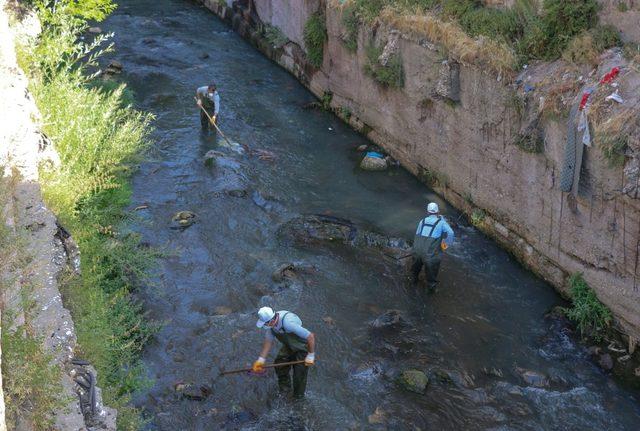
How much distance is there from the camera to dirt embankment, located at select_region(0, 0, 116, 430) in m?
6.85

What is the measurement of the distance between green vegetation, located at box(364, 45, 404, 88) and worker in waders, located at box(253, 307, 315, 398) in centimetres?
784

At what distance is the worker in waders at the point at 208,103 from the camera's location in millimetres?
16391

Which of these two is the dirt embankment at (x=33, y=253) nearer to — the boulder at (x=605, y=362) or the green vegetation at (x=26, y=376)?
the green vegetation at (x=26, y=376)

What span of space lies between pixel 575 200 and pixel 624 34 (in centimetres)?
266

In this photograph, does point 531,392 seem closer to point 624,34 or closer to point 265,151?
point 624,34

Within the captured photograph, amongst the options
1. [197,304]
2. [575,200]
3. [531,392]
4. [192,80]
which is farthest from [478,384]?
[192,80]

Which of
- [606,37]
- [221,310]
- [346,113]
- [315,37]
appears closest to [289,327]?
[221,310]

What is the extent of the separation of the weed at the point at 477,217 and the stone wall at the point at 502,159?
0.06m

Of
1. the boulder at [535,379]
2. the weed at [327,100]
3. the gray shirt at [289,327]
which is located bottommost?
the boulder at [535,379]

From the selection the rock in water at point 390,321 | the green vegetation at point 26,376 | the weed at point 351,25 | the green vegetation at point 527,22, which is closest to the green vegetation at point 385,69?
the weed at point 351,25

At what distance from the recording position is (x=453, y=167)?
1409cm

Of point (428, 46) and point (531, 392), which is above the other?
point (428, 46)

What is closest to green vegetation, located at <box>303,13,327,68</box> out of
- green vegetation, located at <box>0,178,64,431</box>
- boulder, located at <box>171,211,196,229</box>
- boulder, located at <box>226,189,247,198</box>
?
boulder, located at <box>226,189,247,198</box>

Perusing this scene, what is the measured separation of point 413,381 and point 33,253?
15.9ft
